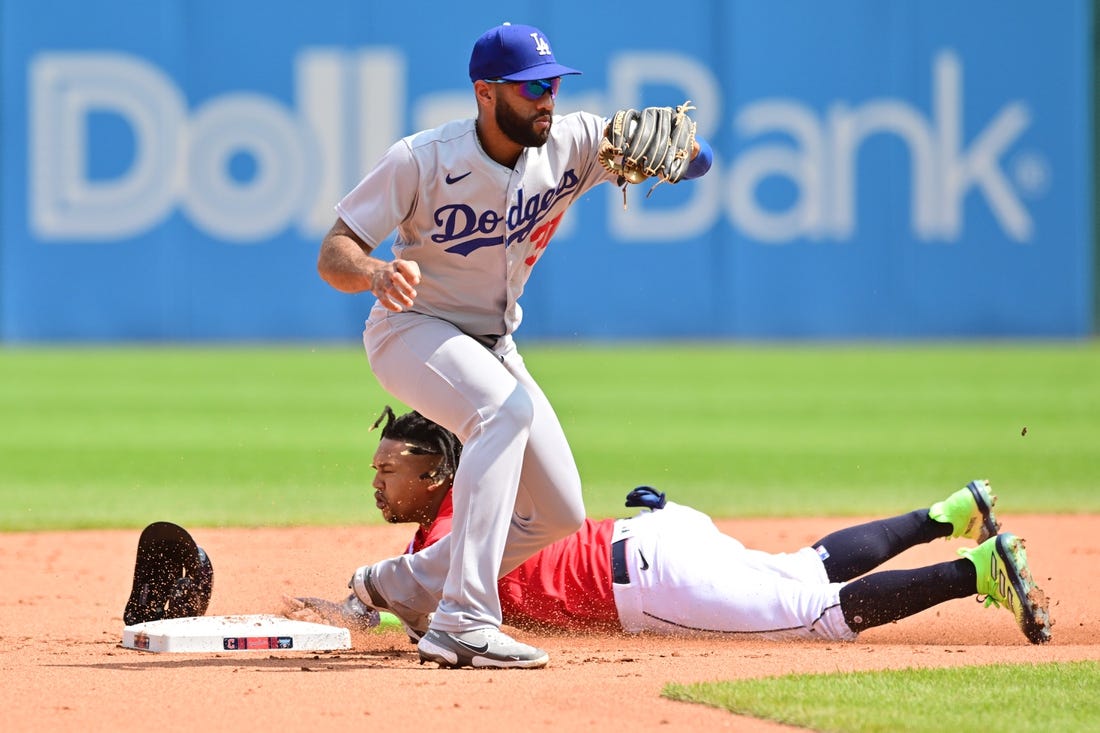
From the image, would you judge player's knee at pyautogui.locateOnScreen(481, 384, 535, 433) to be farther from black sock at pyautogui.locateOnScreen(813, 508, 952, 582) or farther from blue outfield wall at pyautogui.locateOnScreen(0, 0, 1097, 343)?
blue outfield wall at pyautogui.locateOnScreen(0, 0, 1097, 343)

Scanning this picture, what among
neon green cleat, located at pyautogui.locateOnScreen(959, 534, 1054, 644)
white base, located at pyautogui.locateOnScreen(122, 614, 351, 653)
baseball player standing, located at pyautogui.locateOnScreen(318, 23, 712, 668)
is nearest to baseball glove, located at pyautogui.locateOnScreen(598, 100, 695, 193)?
baseball player standing, located at pyautogui.locateOnScreen(318, 23, 712, 668)

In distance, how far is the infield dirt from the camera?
3.85 metres

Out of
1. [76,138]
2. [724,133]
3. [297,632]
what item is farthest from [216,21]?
[297,632]

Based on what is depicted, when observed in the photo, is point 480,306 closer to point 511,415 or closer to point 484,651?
point 511,415

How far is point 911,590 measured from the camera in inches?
189

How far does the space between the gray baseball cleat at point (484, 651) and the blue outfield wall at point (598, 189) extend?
15.1m

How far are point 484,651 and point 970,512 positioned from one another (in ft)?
5.86

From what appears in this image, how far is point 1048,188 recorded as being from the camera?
20.7 m

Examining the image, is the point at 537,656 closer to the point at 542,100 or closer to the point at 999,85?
the point at 542,100

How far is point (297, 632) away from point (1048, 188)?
17439mm

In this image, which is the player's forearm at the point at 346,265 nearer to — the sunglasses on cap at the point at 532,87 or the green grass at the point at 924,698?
the sunglasses on cap at the point at 532,87

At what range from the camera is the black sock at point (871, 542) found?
17.2 feet

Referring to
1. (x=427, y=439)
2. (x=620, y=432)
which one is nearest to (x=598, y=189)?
(x=620, y=432)

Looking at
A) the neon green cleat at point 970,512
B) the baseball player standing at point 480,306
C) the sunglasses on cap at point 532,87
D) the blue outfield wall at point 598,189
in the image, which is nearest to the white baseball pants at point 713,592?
the baseball player standing at point 480,306
